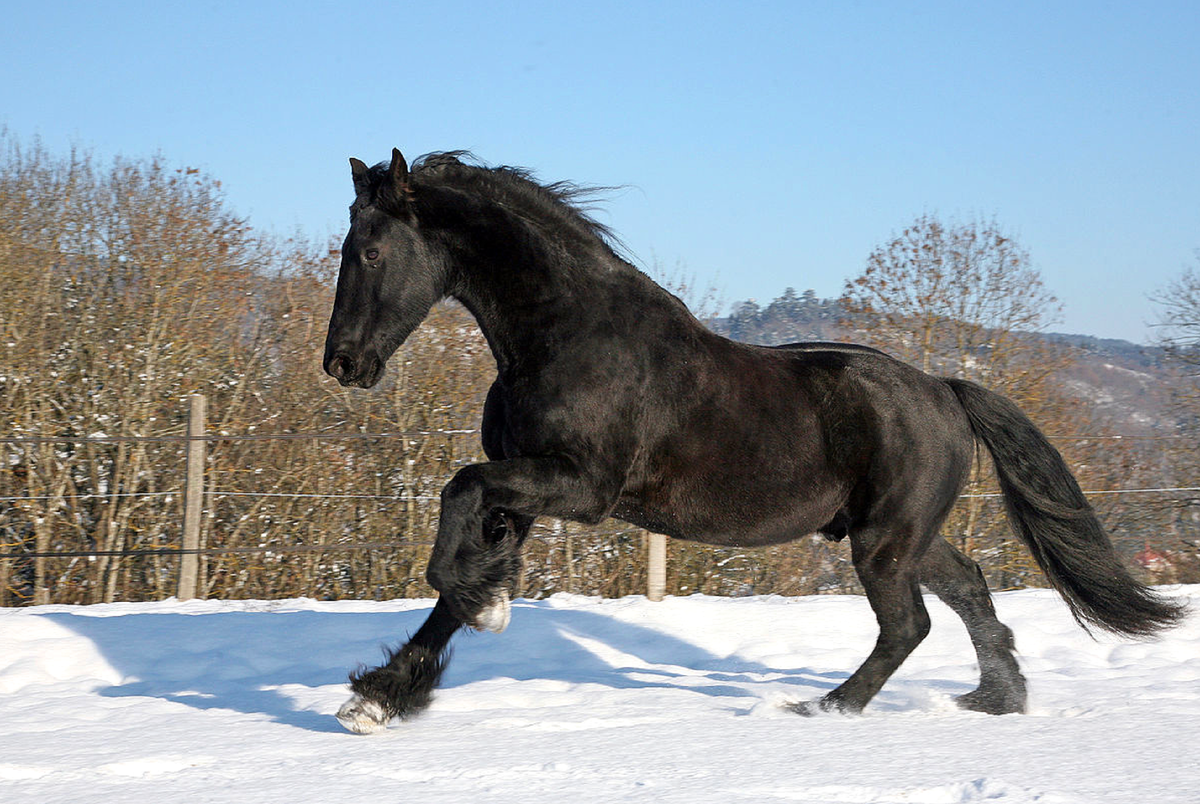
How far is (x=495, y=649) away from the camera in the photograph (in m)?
5.22

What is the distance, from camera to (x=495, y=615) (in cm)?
350

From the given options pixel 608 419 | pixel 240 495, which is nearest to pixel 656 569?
pixel 240 495

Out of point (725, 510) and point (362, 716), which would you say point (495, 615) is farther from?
point (725, 510)

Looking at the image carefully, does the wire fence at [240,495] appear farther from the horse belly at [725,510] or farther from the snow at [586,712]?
the horse belly at [725,510]

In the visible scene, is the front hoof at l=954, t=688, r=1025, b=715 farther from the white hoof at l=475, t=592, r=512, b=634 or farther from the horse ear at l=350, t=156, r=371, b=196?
the horse ear at l=350, t=156, r=371, b=196

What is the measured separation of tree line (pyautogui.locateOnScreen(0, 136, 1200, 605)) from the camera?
9391mm

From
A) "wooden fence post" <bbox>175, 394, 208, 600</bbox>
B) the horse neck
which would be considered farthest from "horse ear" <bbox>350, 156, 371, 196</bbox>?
"wooden fence post" <bbox>175, 394, 208, 600</bbox>

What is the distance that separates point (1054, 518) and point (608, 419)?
218 centimetres

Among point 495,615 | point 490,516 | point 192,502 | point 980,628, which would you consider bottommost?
point 980,628

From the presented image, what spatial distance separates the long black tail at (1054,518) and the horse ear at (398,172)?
8.12 feet

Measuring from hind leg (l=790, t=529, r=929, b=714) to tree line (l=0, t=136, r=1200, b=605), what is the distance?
4504 millimetres

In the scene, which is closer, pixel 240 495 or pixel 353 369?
pixel 353 369

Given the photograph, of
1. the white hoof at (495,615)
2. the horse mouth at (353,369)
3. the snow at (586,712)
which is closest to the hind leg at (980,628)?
the snow at (586,712)

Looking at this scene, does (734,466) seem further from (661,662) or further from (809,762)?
(661,662)
